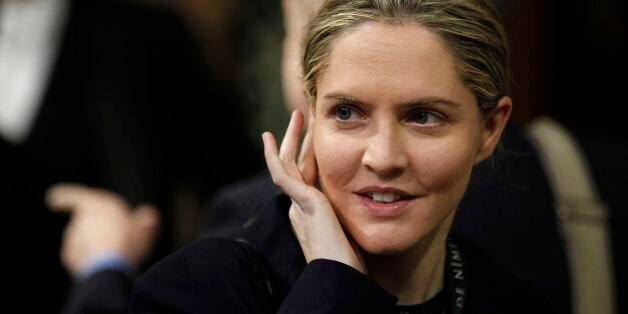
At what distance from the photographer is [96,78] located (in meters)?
2.81

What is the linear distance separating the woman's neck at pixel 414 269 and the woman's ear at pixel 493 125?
11 cm

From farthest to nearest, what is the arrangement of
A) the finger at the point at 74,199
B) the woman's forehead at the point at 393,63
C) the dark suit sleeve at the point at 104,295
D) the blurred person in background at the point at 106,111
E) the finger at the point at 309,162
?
the blurred person in background at the point at 106,111 < the finger at the point at 74,199 < the dark suit sleeve at the point at 104,295 < the finger at the point at 309,162 < the woman's forehead at the point at 393,63

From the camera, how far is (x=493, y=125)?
1.38m

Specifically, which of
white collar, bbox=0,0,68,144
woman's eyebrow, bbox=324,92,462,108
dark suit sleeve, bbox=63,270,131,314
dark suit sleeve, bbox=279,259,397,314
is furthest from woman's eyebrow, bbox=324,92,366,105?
white collar, bbox=0,0,68,144

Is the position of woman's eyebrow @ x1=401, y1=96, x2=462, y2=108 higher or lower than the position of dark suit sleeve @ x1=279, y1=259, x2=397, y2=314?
higher

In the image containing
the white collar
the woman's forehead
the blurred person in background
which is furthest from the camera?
the white collar

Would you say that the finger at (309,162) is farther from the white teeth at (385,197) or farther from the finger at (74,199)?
the finger at (74,199)

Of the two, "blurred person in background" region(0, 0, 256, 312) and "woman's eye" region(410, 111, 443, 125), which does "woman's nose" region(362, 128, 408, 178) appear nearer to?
"woman's eye" region(410, 111, 443, 125)

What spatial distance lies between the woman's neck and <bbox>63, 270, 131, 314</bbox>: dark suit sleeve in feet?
1.43

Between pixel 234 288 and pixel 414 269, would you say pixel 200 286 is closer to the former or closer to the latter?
pixel 234 288

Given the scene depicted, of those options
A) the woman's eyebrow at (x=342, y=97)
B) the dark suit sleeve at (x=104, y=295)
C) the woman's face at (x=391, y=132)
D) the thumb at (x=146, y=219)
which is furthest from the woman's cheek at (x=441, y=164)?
the thumb at (x=146, y=219)

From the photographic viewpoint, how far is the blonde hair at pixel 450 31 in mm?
1266

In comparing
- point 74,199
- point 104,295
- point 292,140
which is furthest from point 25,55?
point 292,140

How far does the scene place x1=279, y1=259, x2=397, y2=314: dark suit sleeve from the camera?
126 cm
